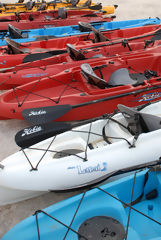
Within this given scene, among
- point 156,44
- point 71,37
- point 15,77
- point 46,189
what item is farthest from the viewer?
point 71,37

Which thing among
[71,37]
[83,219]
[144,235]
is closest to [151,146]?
[144,235]

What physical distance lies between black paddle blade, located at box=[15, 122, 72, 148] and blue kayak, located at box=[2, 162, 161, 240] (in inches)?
30.7

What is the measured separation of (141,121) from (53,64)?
89.5 inches

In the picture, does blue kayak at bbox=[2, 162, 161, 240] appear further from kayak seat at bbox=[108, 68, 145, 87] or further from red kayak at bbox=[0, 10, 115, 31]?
red kayak at bbox=[0, 10, 115, 31]

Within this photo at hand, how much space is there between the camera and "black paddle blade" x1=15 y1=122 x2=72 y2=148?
2381 mm

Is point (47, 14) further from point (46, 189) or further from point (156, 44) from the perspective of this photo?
point (46, 189)

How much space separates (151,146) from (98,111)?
1104mm

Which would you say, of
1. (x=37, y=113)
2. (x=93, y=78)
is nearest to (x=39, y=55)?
(x=93, y=78)

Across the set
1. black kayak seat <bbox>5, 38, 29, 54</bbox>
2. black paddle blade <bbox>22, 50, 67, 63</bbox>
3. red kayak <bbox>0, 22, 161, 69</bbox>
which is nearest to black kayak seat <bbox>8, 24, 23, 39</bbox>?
red kayak <bbox>0, 22, 161, 69</bbox>

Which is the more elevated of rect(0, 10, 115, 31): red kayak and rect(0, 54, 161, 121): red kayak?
rect(0, 10, 115, 31): red kayak

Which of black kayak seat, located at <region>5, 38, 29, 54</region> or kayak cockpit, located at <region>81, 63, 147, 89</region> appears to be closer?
kayak cockpit, located at <region>81, 63, 147, 89</region>

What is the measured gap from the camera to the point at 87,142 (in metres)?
2.26

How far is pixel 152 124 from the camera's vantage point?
2270 mm

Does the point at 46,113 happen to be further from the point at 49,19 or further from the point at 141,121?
the point at 49,19
